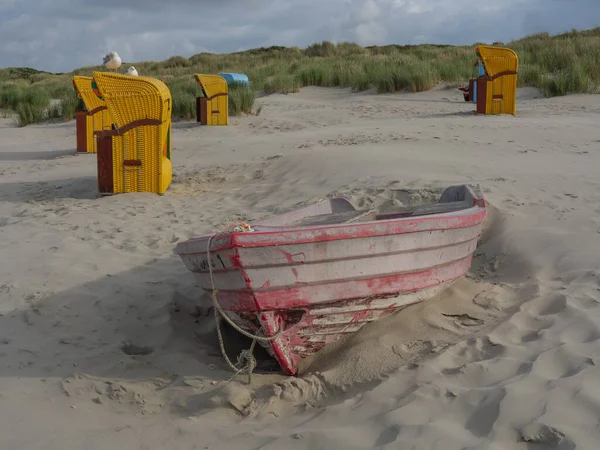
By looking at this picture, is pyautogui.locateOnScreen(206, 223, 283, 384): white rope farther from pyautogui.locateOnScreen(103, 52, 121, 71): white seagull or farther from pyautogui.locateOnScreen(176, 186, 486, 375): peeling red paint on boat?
pyautogui.locateOnScreen(103, 52, 121, 71): white seagull

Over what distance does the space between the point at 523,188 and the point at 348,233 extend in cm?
357

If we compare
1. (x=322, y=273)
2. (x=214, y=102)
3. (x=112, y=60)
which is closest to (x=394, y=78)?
(x=214, y=102)

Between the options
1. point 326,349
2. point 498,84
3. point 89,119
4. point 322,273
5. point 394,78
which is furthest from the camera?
point 394,78


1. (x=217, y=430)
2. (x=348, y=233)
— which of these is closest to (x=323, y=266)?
(x=348, y=233)

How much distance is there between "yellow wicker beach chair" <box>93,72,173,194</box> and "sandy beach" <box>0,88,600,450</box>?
0.79ft

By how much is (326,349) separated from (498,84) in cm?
957

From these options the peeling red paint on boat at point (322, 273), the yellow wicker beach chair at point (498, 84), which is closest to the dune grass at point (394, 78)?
the yellow wicker beach chair at point (498, 84)

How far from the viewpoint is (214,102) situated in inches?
517

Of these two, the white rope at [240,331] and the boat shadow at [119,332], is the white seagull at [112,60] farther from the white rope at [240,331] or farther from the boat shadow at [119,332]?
the white rope at [240,331]

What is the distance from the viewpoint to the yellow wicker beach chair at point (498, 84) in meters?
12.2

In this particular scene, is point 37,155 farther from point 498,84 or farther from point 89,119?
point 498,84

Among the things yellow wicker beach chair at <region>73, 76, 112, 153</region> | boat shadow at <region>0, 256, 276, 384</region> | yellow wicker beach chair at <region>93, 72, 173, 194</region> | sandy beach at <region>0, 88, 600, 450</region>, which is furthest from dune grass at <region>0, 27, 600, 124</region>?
boat shadow at <region>0, 256, 276, 384</region>

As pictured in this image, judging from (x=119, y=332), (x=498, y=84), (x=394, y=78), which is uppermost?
(x=394, y=78)

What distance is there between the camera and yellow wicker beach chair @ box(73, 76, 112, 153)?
1080 centimetres
